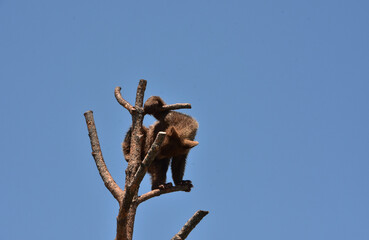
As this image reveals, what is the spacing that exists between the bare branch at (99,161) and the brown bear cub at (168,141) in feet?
4.61

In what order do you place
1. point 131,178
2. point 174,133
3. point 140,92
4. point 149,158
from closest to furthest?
point 149,158
point 131,178
point 140,92
point 174,133

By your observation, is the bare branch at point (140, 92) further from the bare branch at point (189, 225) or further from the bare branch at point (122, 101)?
the bare branch at point (189, 225)

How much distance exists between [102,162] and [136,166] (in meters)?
0.56

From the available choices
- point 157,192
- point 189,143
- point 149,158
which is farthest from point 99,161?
point 189,143

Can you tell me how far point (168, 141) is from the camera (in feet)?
28.0

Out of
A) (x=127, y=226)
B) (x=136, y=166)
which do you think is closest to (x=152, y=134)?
(x=136, y=166)

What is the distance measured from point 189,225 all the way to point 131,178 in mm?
1251

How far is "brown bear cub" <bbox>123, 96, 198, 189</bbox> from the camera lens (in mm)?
8523

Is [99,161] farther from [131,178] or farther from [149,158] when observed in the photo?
[149,158]

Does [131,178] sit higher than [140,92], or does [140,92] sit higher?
[140,92]

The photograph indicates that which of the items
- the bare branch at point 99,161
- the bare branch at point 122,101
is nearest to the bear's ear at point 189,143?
the bare branch at point 122,101

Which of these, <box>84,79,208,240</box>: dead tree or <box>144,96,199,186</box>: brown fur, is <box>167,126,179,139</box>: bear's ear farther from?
<box>84,79,208,240</box>: dead tree

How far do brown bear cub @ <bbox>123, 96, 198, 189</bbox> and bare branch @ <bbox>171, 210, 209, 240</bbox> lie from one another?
224 cm

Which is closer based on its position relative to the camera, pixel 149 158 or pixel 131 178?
pixel 149 158
